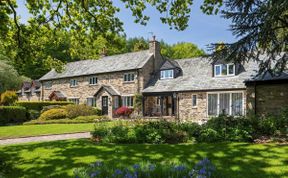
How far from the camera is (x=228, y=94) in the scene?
1086 inches

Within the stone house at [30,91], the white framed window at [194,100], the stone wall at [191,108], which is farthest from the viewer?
the stone house at [30,91]

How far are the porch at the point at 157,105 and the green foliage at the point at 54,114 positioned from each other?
939 centimetres

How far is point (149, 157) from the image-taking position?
9.15 meters

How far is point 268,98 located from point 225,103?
257 inches

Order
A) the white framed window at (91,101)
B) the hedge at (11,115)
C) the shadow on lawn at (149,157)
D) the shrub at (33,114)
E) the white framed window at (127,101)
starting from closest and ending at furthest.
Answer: the shadow on lawn at (149,157) → the hedge at (11,115) → the shrub at (33,114) → the white framed window at (127,101) → the white framed window at (91,101)

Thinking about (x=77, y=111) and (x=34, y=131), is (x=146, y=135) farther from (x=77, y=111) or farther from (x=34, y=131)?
(x=77, y=111)

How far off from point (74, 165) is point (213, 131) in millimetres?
6543

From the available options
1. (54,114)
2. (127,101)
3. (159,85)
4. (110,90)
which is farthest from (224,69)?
(54,114)

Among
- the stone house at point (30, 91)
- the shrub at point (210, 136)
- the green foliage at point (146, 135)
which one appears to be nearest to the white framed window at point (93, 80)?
the stone house at point (30, 91)

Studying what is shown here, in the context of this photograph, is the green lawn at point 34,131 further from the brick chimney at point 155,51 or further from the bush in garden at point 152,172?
the brick chimney at point 155,51

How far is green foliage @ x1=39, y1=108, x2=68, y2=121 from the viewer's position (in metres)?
30.7

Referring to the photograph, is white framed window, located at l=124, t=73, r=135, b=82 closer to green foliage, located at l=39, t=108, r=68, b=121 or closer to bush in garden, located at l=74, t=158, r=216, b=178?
green foliage, located at l=39, t=108, r=68, b=121

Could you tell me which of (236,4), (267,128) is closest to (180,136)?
(267,128)

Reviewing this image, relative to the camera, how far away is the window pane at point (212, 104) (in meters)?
28.2
